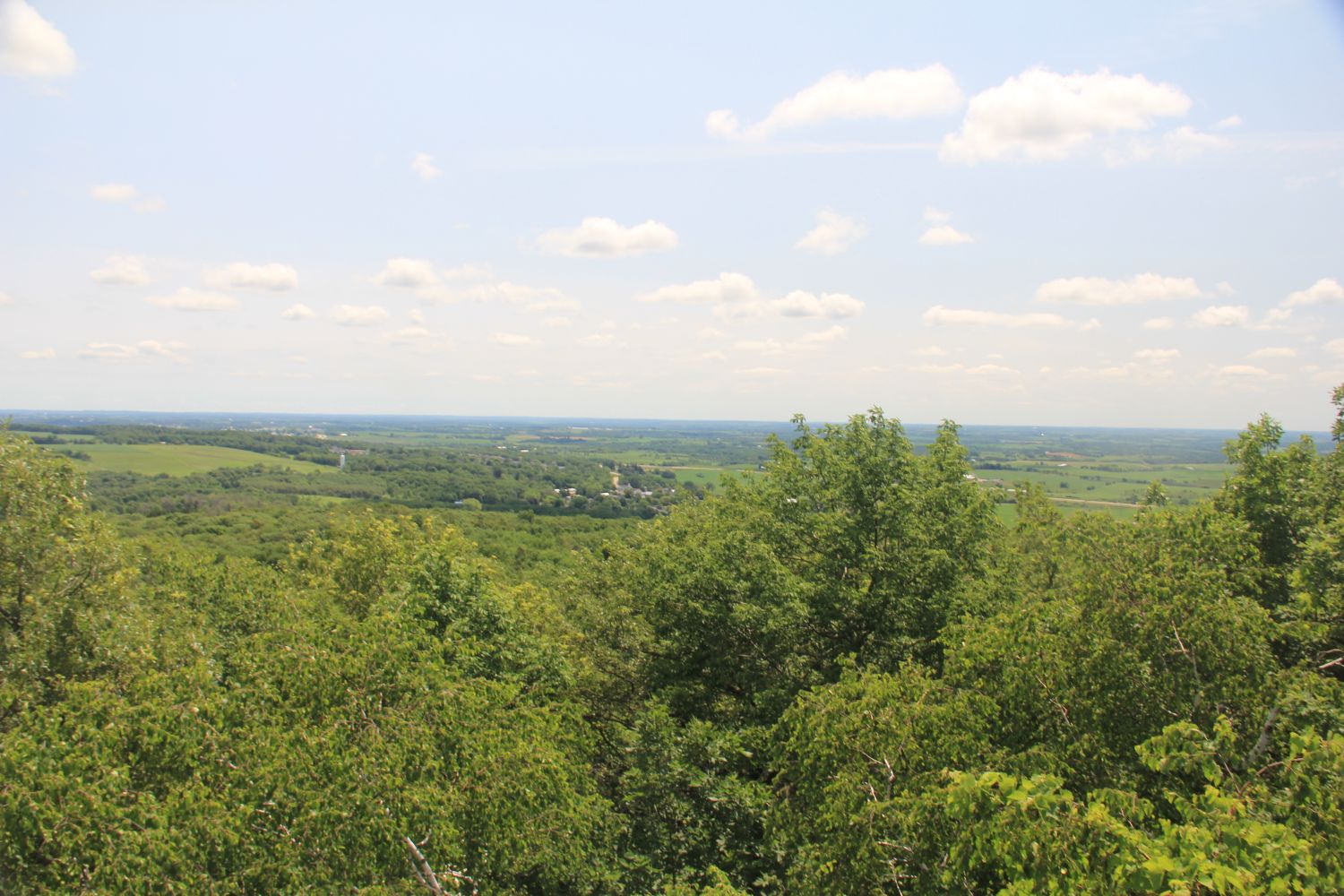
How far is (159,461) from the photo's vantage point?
175500mm

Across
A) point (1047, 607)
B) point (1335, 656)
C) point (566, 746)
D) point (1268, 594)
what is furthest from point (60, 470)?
point (1268, 594)

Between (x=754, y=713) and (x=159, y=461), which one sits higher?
(x=754, y=713)

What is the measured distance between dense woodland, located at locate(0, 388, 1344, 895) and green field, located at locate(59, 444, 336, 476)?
562 ft

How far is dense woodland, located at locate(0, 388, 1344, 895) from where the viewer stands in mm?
9047

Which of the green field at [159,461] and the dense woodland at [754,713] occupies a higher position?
the dense woodland at [754,713]

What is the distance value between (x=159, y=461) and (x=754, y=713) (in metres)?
200

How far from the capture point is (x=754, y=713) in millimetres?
18938

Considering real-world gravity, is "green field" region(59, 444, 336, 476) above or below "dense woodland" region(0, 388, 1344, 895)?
below

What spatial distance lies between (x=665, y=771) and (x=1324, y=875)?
33.6ft

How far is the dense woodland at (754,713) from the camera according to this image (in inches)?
356

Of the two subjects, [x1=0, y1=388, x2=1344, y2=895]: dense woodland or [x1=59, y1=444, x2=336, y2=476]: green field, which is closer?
[x1=0, y1=388, x2=1344, y2=895]: dense woodland

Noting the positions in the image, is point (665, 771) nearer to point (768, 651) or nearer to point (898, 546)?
point (768, 651)

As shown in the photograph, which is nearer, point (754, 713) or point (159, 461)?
point (754, 713)

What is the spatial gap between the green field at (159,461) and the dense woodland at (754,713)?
17144 cm
